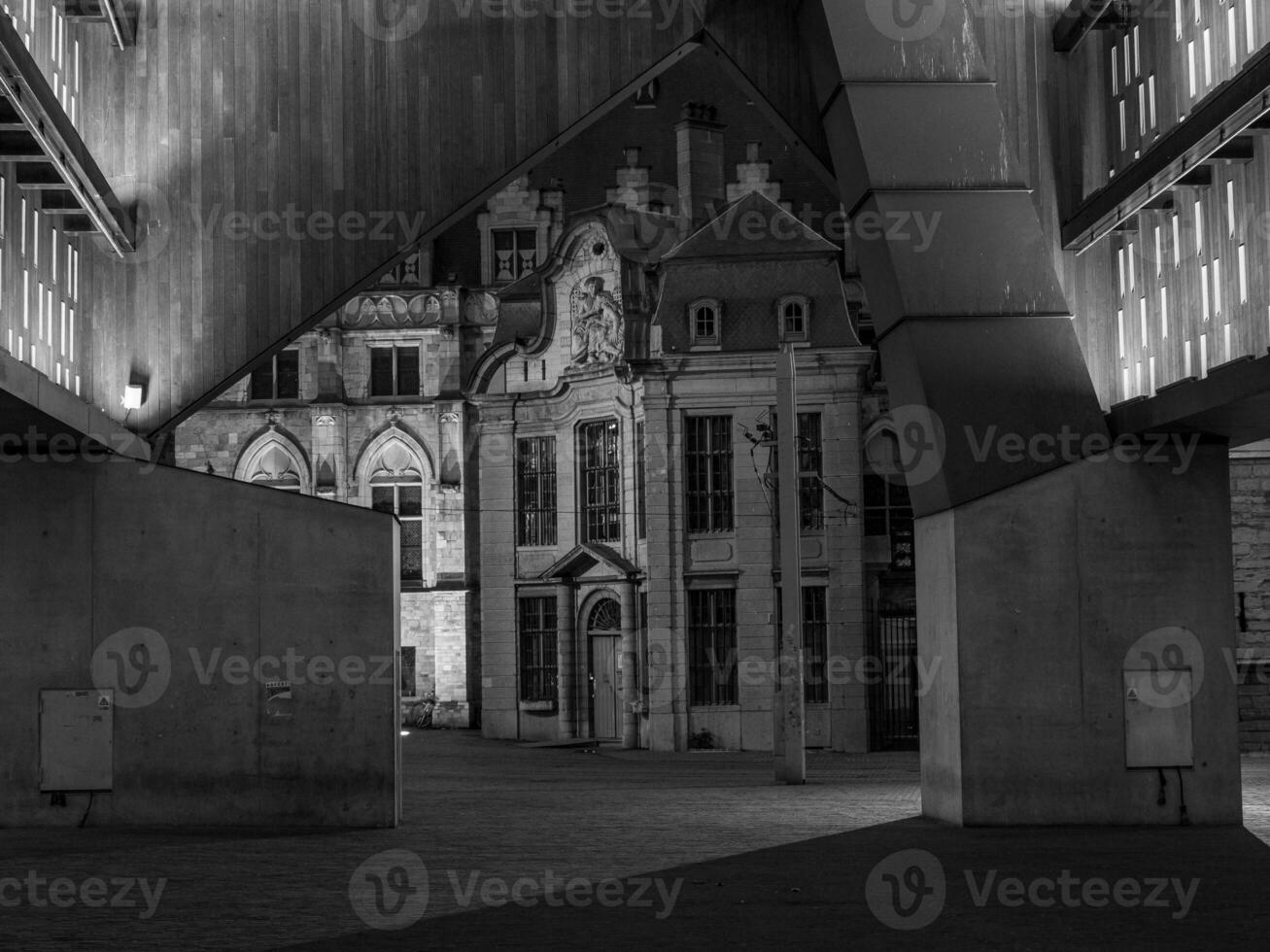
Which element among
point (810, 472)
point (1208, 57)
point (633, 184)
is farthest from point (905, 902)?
point (633, 184)

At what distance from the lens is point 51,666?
728 inches

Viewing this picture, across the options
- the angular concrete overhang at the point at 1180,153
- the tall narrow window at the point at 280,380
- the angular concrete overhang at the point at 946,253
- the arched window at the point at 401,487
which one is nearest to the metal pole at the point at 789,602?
the angular concrete overhang at the point at 946,253

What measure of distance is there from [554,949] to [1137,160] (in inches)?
430

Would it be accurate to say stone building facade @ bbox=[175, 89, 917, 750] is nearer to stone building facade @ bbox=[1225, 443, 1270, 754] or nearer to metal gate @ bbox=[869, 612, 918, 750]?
metal gate @ bbox=[869, 612, 918, 750]

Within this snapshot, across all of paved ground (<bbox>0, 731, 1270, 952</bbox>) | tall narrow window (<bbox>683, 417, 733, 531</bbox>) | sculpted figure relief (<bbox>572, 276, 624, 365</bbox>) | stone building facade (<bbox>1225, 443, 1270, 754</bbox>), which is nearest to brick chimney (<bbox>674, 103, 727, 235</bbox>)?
sculpted figure relief (<bbox>572, 276, 624, 365</bbox>)

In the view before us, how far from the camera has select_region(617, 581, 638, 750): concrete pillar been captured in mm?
40844

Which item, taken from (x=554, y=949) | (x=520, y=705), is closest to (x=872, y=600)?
(x=520, y=705)

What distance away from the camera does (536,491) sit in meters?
44.2

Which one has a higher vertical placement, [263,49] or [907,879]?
[263,49]

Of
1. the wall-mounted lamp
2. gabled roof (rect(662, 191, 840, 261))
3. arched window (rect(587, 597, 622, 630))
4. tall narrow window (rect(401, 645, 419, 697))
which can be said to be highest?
gabled roof (rect(662, 191, 840, 261))

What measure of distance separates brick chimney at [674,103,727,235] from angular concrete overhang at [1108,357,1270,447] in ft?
Result: 97.0

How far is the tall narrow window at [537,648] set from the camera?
44.1 meters

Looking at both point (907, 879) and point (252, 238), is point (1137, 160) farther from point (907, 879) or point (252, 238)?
point (252, 238)

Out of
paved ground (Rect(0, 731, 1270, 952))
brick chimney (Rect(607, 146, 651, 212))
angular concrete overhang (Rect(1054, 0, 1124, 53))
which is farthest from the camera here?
brick chimney (Rect(607, 146, 651, 212))
